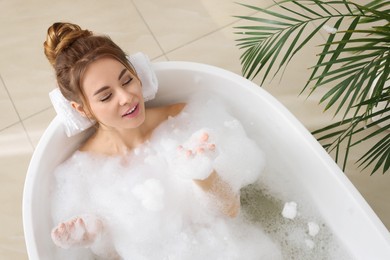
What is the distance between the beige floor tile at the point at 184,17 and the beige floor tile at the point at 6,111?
2.40ft

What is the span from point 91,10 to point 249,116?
1044 millimetres

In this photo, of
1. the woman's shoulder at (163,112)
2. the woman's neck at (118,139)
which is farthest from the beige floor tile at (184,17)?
the woman's neck at (118,139)

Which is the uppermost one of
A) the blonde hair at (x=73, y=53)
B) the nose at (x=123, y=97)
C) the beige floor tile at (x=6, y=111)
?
the blonde hair at (x=73, y=53)

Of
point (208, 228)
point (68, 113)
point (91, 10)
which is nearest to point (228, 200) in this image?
point (208, 228)

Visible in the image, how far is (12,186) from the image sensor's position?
210cm

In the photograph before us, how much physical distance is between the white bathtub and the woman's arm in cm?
22

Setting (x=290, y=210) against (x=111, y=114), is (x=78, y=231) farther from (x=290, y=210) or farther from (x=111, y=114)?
(x=290, y=210)

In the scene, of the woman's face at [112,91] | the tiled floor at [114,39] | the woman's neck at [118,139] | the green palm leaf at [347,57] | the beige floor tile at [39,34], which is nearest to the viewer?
the green palm leaf at [347,57]

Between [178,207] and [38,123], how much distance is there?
Result: 824 mm

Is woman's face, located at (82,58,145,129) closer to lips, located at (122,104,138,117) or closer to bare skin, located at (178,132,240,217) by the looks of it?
lips, located at (122,104,138,117)

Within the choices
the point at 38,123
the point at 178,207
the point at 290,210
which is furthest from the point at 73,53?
the point at 290,210

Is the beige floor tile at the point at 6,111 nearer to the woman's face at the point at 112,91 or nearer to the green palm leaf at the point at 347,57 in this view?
the woman's face at the point at 112,91

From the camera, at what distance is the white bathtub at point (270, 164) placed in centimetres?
157

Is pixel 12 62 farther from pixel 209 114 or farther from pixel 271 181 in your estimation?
pixel 271 181
